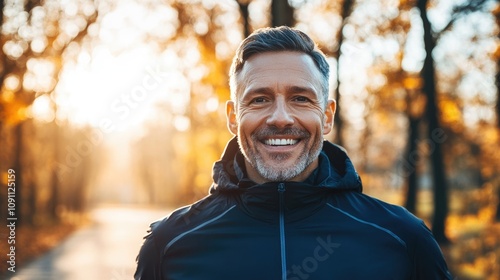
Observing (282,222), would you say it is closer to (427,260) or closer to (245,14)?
(427,260)

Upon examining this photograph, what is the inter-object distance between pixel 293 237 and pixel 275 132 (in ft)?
1.51

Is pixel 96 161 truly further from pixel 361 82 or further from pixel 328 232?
pixel 328 232

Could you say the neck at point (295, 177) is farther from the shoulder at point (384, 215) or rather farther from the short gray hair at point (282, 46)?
the short gray hair at point (282, 46)

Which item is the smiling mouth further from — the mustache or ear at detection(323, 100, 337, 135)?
ear at detection(323, 100, 337, 135)

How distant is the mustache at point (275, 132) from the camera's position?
258 centimetres

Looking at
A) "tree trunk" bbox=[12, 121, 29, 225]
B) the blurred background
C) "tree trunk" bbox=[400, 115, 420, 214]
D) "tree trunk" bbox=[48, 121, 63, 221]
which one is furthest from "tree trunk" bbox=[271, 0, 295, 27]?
"tree trunk" bbox=[48, 121, 63, 221]

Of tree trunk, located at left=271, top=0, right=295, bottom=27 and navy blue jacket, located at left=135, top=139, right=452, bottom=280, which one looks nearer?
navy blue jacket, located at left=135, top=139, right=452, bottom=280

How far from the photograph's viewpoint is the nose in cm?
257

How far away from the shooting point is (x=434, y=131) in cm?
1495

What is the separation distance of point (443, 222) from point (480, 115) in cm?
1409

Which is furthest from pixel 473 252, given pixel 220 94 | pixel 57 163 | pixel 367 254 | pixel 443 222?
pixel 57 163

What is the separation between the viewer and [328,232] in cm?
257

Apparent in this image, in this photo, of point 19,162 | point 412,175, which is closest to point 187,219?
point 412,175

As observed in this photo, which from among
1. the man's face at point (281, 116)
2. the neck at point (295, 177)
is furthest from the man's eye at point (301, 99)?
the neck at point (295, 177)
